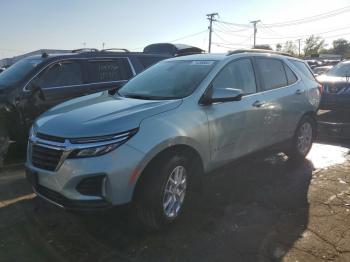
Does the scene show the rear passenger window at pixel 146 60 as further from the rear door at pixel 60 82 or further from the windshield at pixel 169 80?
the windshield at pixel 169 80

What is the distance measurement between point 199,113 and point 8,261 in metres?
2.24

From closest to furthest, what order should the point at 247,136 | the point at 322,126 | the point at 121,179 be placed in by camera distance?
the point at 121,179, the point at 247,136, the point at 322,126

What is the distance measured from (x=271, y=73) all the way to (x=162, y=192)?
9.07 ft

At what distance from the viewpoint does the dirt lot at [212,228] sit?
3.40 meters

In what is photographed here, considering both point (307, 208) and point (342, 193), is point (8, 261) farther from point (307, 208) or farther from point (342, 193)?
point (342, 193)

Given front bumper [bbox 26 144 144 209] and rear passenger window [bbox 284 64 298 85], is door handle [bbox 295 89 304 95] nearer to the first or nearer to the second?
rear passenger window [bbox 284 64 298 85]

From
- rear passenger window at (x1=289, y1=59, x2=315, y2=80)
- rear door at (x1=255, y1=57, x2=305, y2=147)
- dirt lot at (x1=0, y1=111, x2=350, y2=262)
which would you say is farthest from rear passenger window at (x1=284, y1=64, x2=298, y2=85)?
dirt lot at (x1=0, y1=111, x2=350, y2=262)

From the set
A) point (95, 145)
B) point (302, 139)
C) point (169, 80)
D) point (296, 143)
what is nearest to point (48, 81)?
point (169, 80)

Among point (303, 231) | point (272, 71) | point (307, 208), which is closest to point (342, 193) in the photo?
point (307, 208)

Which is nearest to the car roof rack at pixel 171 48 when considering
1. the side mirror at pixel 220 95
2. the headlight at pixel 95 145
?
the side mirror at pixel 220 95

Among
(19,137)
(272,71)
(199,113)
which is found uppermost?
(272,71)

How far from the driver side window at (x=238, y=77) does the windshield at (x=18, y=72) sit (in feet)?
11.6

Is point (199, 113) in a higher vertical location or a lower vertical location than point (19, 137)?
higher

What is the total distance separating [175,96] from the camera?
4074 millimetres
